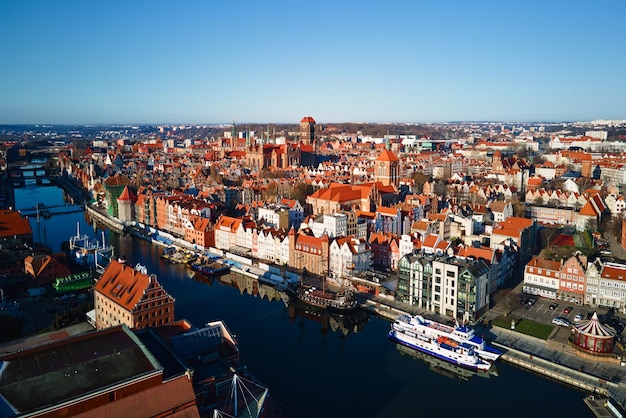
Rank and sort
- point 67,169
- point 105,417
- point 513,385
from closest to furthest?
1. point 105,417
2. point 513,385
3. point 67,169

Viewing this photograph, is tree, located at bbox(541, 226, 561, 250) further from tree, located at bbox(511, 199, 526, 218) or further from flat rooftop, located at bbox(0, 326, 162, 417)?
flat rooftop, located at bbox(0, 326, 162, 417)

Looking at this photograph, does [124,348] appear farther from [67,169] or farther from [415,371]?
[67,169]

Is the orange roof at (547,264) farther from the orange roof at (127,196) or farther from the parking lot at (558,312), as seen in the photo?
the orange roof at (127,196)

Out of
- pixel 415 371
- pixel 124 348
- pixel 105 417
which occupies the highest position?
pixel 124 348

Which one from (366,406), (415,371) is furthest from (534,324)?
(366,406)

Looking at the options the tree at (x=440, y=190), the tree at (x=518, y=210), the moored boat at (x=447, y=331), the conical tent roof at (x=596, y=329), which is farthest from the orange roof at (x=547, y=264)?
the tree at (x=440, y=190)

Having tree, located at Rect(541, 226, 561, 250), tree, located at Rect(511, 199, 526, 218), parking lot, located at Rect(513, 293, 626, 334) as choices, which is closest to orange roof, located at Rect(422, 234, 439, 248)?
parking lot, located at Rect(513, 293, 626, 334)
